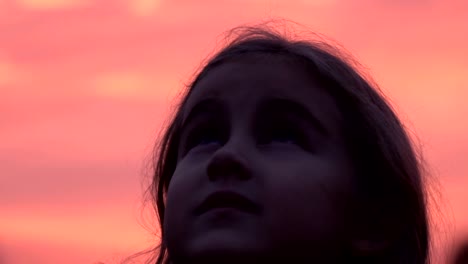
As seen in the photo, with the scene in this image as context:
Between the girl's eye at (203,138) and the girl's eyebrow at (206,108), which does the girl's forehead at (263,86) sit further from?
the girl's eye at (203,138)

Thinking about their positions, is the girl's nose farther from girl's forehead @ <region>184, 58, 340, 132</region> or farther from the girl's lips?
girl's forehead @ <region>184, 58, 340, 132</region>

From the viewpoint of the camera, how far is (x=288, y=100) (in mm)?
4430

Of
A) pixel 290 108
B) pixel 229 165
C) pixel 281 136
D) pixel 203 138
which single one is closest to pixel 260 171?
pixel 229 165

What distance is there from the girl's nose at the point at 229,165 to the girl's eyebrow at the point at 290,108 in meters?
0.25

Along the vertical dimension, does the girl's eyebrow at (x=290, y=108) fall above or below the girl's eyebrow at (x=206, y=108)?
below

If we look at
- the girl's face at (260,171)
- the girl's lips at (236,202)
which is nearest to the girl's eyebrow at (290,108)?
the girl's face at (260,171)

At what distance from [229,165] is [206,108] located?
460mm

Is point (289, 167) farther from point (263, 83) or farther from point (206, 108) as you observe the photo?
point (206, 108)

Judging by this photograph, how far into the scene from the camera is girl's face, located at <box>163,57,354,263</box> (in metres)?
4.16

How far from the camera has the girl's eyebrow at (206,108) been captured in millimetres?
4512

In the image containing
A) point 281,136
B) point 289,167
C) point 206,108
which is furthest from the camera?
point 206,108

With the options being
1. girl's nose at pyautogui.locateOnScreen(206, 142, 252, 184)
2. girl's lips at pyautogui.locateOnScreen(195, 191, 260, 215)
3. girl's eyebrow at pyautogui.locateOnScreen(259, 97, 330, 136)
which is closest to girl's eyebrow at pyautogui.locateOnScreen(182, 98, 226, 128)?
girl's eyebrow at pyautogui.locateOnScreen(259, 97, 330, 136)

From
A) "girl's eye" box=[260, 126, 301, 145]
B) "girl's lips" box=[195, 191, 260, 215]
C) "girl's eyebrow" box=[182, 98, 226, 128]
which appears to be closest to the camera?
"girl's lips" box=[195, 191, 260, 215]

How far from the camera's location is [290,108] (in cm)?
443
